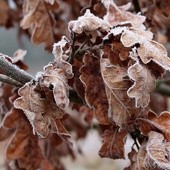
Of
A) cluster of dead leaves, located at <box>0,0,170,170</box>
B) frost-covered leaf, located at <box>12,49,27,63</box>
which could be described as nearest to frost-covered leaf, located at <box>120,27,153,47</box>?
cluster of dead leaves, located at <box>0,0,170,170</box>

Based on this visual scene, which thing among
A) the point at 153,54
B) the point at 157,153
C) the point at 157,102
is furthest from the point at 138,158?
the point at 157,102

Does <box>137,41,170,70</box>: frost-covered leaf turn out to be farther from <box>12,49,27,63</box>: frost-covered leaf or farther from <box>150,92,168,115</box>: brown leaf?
<box>150,92,168,115</box>: brown leaf

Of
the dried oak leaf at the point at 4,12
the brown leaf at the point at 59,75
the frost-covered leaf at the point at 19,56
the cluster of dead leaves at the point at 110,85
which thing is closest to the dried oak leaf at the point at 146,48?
the cluster of dead leaves at the point at 110,85

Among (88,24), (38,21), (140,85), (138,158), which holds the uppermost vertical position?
(38,21)

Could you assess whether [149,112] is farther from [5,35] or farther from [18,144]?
[5,35]

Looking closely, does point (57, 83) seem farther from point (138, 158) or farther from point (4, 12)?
Result: point (4, 12)
